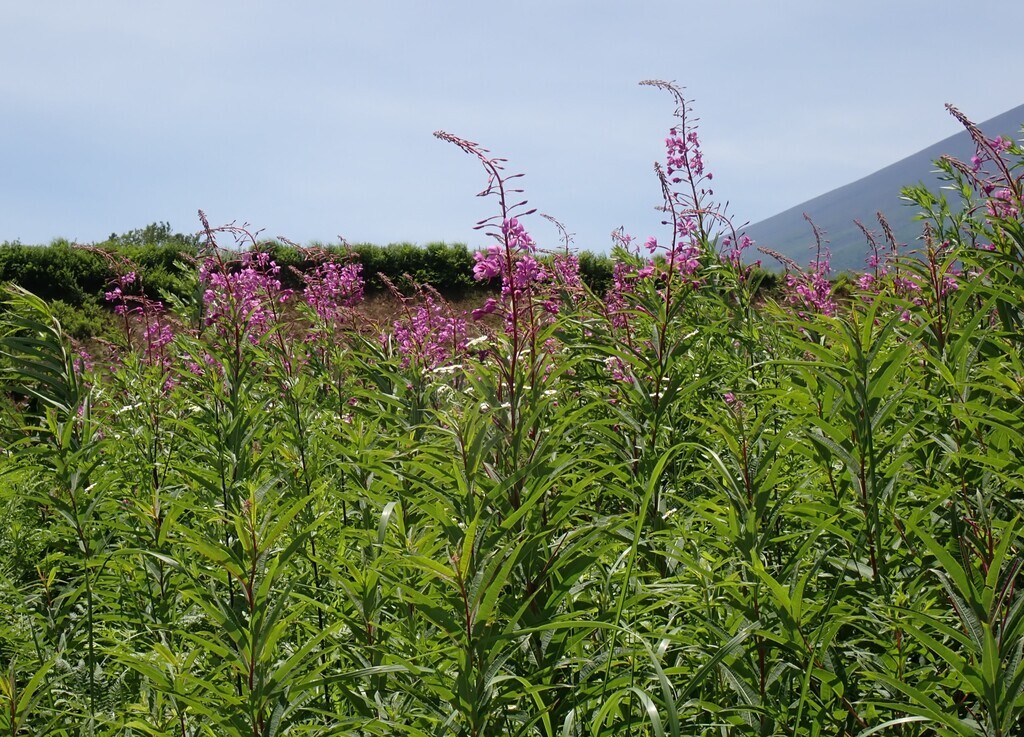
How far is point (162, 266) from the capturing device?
1530cm

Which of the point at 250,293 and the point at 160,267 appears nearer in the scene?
the point at 250,293

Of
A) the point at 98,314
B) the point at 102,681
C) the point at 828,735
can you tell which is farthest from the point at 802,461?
the point at 98,314

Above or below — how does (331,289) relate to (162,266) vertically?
below

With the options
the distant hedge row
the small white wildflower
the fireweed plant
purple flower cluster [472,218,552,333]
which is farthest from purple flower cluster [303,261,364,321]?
the distant hedge row

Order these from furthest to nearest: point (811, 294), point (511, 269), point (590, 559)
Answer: point (811, 294) → point (511, 269) → point (590, 559)

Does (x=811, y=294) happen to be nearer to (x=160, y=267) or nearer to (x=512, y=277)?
(x=512, y=277)

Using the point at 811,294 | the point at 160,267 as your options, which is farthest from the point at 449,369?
the point at 160,267

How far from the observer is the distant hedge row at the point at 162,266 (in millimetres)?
18078

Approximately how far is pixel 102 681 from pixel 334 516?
981 millimetres

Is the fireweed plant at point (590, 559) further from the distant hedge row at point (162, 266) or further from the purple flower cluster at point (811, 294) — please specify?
the distant hedge row at point (162, 266)

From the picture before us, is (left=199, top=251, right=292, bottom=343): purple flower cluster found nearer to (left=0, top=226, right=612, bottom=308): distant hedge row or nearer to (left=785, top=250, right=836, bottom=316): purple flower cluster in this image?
(left=785, top=250, right=836, bottom=316): purple flower cluster

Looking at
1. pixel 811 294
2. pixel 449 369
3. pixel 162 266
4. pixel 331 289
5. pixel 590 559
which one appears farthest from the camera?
pixel 162 266

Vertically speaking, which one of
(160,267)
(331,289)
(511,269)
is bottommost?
(511,269)

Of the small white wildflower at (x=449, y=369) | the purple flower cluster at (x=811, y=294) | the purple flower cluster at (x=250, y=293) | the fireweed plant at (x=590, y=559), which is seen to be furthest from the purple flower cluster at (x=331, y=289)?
the fireweed plant at (x=590, y=559)
